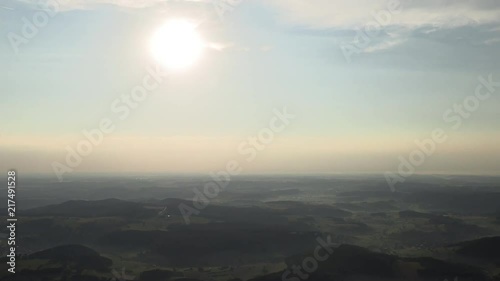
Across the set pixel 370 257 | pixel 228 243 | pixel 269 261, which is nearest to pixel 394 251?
pixel 370 257

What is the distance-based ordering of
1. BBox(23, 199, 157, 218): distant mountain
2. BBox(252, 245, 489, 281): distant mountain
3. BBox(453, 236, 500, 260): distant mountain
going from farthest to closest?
BBox(23, 199, 157, 218): distant mountain < BBox(453, 236, 500, 260): distant mountain < BBox(252, 245, 489, 281): distant mountain

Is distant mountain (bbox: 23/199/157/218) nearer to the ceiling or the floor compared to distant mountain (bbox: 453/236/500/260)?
nearer to the ceiling

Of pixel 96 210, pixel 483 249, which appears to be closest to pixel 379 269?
pixel 483 249

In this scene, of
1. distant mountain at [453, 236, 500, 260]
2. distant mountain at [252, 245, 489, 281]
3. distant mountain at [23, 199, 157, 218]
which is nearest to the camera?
distant mountain at [252, 245, 489, 281]

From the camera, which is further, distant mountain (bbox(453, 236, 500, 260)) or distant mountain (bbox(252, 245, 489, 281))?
distant mountain (bbox(453, 236, 500, 260))

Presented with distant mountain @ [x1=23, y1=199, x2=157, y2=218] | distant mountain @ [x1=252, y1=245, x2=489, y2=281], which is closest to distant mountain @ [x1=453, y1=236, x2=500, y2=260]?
distant mountain @ [x1=252, y1=245, x2=489, y2=281]

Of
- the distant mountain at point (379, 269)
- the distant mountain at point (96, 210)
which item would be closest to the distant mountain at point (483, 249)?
the distant mountain at point (379, 269)

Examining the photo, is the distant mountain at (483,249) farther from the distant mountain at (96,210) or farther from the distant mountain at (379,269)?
the distant mountain at (96,210)

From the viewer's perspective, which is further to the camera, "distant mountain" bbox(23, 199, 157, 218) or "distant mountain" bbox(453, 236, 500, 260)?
"distant mountain" bbox(23, 199, 157, 218)

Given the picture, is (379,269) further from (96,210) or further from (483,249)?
(96,210)

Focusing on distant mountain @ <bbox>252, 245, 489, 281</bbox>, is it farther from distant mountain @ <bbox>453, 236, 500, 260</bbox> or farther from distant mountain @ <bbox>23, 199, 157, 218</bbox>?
distant mountain @ <bbox>23, 199, 157, 218</bbox>

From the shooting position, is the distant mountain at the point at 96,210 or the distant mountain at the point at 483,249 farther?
the distant mountain at the point at 96,210

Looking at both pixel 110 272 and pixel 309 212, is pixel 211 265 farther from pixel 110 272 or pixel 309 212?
pixel 309 212
